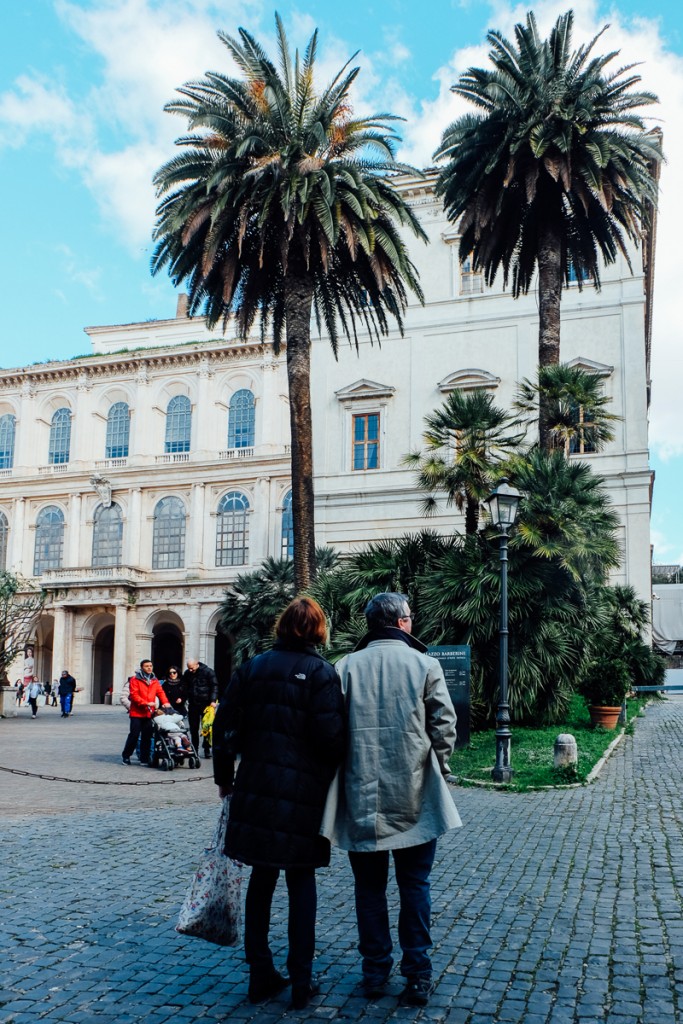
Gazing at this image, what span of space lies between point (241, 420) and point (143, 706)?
3609 centimetres

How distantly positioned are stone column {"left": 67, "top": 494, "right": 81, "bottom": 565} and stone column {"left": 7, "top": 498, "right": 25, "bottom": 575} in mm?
A: 2907

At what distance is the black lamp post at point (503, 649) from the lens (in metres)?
12.7

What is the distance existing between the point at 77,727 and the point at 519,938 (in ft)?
71.8

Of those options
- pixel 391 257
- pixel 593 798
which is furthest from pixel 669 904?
pixel 391 257

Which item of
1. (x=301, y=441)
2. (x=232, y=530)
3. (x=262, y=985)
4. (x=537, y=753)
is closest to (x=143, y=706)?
(x=537, y=753)

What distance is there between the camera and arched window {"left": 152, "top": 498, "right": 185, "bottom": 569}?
162ft

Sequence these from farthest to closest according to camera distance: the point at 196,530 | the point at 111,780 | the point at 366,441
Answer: the point at 196,530 < the point at 366,441 < the point at 111,780

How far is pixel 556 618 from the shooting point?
59.4ft

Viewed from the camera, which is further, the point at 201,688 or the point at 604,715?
the point at 604,715

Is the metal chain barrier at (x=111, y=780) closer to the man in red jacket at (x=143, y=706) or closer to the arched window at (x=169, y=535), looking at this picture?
the man in red jacket at (x=143, y=706)

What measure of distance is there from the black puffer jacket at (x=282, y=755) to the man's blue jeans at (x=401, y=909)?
24 centimetres

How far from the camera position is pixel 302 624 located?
462 centimetres

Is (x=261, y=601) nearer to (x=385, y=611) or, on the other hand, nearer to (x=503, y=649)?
(x=503, y=649)

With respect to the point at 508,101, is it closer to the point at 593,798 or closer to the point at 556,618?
the point at 556,618
